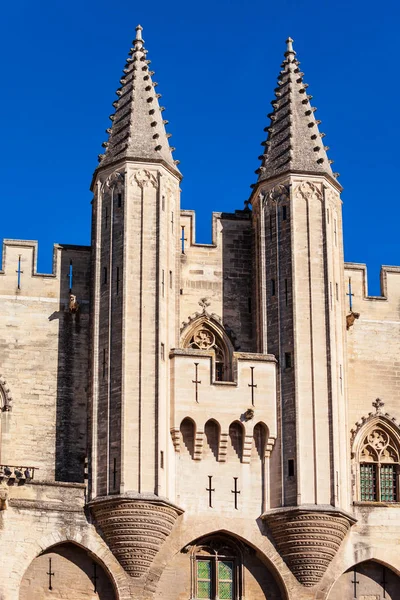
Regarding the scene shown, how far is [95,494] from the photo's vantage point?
38844 mm

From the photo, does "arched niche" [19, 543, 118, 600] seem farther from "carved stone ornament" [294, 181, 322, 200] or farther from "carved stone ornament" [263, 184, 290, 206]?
"carved stone ornament" [294, 181, 322, 200]

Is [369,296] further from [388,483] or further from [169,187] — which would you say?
[169,187]

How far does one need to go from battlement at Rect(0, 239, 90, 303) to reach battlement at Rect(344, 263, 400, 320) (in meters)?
6.81

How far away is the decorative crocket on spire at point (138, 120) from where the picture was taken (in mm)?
41719

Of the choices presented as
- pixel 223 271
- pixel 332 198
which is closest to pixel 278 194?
pixel 332 198

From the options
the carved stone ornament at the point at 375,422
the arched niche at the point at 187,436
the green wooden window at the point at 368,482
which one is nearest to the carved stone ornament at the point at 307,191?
the carved stone ornament at the point at 375,422

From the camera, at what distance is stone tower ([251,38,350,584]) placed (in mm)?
39188

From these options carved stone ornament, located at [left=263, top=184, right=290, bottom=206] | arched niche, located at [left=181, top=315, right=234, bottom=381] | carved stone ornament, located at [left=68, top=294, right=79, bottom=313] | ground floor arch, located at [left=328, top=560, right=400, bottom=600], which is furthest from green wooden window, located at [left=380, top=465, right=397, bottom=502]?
carved stone ornament, located at [left=68, top=294, right=79, bottom=313]

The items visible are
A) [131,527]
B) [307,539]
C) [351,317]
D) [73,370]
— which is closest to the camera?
[131,527]

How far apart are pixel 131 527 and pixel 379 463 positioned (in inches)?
285

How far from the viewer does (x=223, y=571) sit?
39.6m

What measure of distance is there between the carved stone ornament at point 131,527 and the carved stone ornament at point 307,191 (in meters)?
8.54

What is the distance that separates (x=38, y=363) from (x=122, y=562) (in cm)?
568

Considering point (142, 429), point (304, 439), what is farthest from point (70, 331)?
point (304, 439)
